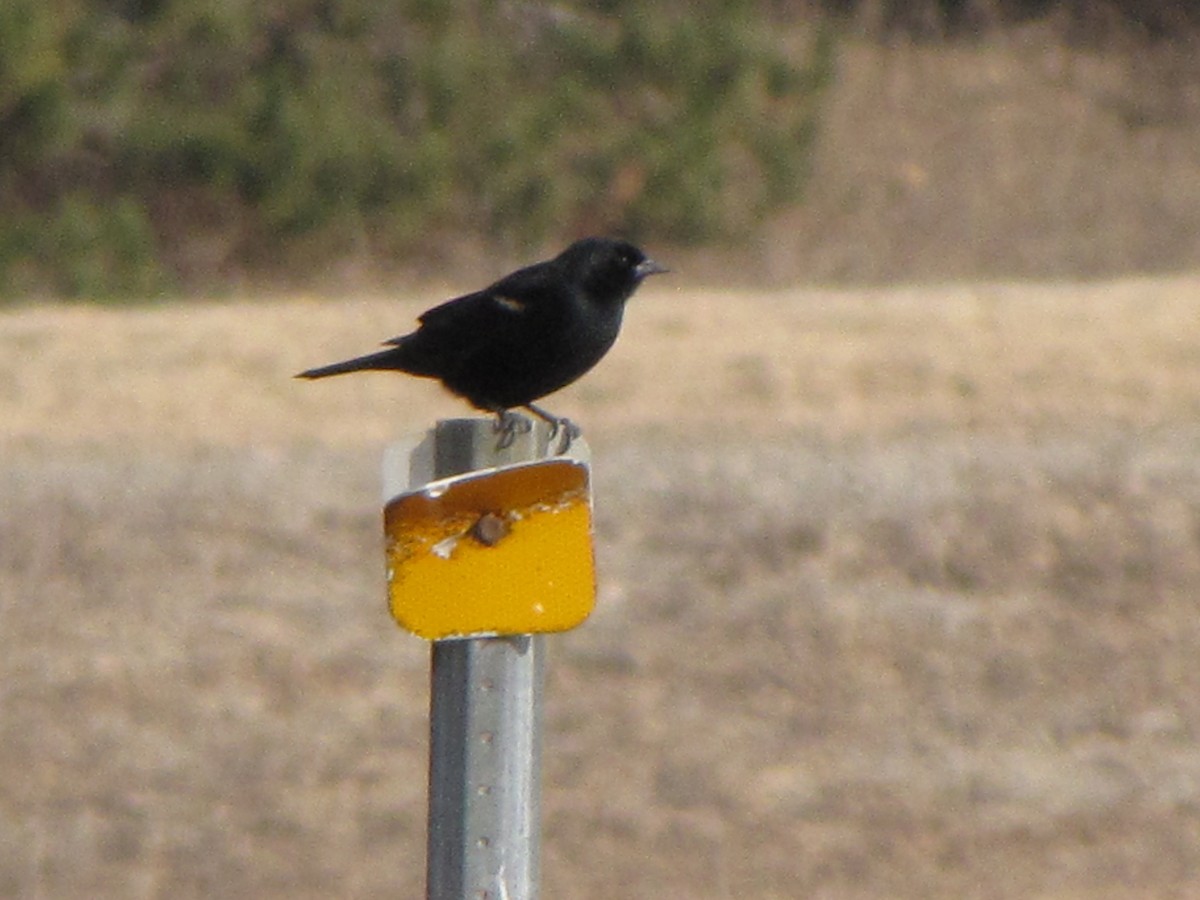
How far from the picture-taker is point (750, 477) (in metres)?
9.10

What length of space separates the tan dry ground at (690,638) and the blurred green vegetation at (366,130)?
314 inches

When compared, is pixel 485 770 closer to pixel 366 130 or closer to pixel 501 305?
pixel 501 305

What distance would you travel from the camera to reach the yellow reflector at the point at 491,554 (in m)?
2.45

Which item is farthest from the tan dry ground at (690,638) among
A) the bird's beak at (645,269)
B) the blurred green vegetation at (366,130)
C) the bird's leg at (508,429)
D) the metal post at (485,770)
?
the blurred green vegetation at (366,130)

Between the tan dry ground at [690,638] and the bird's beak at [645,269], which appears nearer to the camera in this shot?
the bird's beak at [645,269]

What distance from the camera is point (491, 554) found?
2.47m

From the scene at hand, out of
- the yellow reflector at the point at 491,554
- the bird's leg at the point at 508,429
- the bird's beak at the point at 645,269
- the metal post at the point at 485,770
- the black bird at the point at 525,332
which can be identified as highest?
the bird's beak at the point at 645,269

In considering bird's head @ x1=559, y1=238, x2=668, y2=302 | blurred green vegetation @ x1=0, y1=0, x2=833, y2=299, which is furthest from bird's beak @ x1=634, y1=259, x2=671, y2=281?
blurred green vegetation @ x1=0, y1=0, x2=833, y2=299

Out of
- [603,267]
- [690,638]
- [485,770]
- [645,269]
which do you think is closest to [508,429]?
[485,770]

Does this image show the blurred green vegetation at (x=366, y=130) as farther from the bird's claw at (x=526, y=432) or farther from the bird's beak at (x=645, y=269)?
the bird's claw at (x=526, y=432)

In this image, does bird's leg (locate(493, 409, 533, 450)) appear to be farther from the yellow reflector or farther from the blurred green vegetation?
the blurred green vegetation

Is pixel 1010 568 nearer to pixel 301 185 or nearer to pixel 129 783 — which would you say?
pixel 129 783

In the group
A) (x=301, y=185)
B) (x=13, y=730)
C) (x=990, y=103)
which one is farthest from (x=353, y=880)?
(x=990, y=103)

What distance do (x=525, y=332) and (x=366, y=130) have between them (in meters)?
15.0
